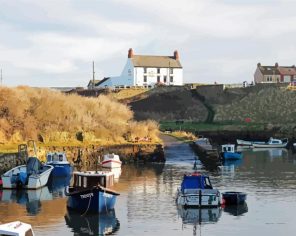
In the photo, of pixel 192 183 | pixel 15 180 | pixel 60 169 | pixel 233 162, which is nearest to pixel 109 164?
pixel 60 169

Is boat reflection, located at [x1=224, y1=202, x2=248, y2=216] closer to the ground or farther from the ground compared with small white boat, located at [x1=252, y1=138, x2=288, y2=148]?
closer to the ground

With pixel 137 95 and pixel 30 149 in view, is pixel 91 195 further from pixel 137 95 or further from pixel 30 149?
pixel 137 95

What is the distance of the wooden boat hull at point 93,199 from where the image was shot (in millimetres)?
36791

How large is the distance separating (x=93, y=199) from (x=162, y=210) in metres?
4.76

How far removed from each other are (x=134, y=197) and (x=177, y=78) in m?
120

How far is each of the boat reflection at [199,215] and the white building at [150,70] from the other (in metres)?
119

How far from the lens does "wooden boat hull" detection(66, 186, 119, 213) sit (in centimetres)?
3679

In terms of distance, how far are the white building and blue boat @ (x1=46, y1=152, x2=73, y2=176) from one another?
10069 centimetres

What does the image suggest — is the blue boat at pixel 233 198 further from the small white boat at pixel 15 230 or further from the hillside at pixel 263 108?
the hillside at pixel 263 108

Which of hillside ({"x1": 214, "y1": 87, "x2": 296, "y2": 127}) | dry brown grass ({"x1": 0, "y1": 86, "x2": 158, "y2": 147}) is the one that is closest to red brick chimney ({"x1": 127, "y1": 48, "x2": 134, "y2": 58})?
hillside ({"x1": 214, "y1": 87, "x2": 296, "y2": 127})

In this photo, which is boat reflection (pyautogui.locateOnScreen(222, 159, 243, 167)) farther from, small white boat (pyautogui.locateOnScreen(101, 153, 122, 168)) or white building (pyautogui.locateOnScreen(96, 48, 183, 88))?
white building (pyautogui.locateOnScreen(96, 48, 183, 88))

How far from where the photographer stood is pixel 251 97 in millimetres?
132750

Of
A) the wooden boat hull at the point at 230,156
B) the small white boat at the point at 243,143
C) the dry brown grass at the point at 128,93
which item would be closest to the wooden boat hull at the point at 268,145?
the small white boat at the point at 243,143

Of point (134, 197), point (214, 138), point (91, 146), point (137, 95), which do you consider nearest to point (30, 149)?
point (91, 146)
